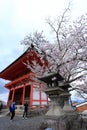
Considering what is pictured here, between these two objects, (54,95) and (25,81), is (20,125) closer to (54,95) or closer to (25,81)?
(54,95)

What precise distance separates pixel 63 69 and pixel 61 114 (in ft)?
18.2

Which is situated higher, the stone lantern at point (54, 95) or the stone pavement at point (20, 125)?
the stone lantern at point (54, 95)

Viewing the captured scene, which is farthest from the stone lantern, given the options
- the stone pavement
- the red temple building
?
the red temple building

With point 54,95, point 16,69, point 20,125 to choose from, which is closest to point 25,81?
point 16,69

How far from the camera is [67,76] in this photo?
12.2 m

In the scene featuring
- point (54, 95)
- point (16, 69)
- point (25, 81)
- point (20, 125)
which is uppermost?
point (16, 69)

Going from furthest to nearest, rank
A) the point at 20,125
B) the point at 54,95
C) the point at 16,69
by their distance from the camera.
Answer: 1. the point at 16,69
2. the point at 20,125
3. the point at 54,95

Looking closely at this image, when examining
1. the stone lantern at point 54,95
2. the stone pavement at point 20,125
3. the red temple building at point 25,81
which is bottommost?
the stone pavement at point 20,125

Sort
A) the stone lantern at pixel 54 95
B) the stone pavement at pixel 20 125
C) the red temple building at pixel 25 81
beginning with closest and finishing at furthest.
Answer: the stone lantern at pixel 54 95 < the stone pavement at pixel 20 125 < the red temple building at pixel 25 81

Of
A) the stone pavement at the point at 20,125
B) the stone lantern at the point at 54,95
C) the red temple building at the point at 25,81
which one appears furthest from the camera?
the red temple building at the point at 25,81

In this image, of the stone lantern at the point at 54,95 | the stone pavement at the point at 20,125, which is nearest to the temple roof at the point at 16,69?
the stone pavement at the point at 20,125

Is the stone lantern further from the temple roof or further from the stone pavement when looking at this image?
the temple roof

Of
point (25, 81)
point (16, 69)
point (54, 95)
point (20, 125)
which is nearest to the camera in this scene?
point (54, 95)

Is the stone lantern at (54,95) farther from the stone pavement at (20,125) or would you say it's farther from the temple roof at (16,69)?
the temple roof at (16,69)
